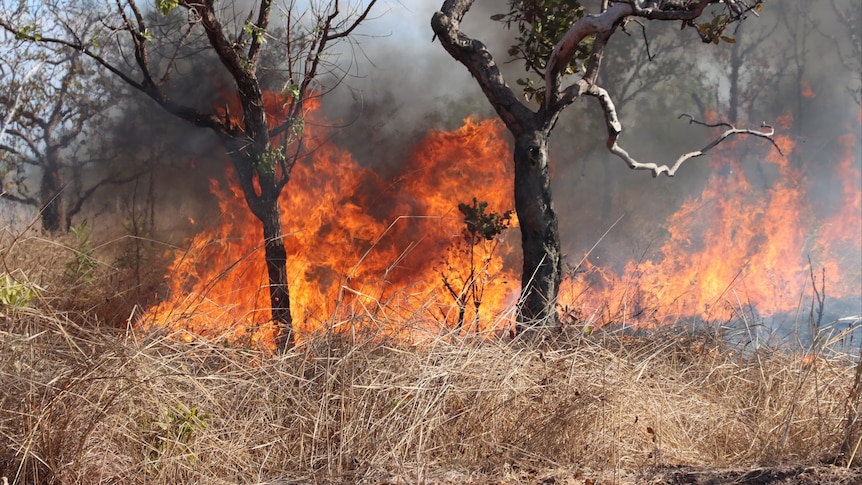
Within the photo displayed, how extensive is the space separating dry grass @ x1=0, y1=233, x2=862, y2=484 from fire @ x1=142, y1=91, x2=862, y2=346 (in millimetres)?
4856

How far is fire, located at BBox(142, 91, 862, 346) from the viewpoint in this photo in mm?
10508

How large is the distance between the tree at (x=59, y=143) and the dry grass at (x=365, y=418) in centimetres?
792

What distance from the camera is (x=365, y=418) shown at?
146 inches

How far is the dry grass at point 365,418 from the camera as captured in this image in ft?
10.7

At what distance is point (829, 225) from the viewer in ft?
43.4

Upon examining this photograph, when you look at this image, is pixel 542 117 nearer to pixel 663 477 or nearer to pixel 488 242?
pixel 663 477

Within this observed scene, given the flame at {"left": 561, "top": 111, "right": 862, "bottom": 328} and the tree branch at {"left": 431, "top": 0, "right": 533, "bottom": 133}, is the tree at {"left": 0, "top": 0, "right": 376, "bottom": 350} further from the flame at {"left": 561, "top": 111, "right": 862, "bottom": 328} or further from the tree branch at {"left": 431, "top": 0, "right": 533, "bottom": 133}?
the flame at {"left": 561, "top": 111, "right": 862, "bottom": 328}

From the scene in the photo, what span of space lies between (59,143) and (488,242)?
20.9 feet

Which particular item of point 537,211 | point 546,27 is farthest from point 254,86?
point 537,211

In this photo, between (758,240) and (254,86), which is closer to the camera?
(254,86)

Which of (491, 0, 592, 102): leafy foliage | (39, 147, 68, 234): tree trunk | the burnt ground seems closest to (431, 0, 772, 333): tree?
(491, 0, 592, 102): leafy foliage

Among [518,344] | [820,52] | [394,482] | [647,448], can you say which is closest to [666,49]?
[820,52]

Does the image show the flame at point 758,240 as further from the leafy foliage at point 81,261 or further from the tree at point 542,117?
the leafy foliage at point 81,261

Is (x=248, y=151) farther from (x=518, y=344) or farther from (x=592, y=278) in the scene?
(x=592, y=278)
